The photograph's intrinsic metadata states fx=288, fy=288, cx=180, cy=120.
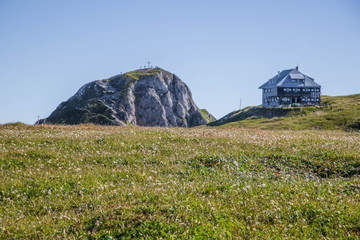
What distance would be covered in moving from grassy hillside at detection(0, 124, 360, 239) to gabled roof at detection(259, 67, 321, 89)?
10280cm

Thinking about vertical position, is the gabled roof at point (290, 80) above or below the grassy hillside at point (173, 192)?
above

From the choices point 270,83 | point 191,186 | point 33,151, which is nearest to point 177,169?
point 191,186

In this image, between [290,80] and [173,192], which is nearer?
[173,192]

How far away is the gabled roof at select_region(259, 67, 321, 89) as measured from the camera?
376ft

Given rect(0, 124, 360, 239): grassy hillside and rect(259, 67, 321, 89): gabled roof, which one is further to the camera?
rect(259, 67, 321, 89): gabled roof

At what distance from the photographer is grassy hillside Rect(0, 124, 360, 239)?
7.55m

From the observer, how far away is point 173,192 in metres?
9.79

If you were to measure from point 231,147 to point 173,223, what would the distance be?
11979mm

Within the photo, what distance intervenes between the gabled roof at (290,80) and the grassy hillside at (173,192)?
337 ft

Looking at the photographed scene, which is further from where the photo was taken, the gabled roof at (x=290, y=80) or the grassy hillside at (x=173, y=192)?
the gabled roof at (x=290, y=80)

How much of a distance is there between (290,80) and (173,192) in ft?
381

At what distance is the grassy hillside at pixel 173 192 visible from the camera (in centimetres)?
755

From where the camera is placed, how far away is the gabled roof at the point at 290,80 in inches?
4515

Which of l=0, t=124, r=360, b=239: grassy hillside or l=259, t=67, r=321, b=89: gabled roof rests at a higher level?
l=259, t=67, r=321, b=89: gabled roof
